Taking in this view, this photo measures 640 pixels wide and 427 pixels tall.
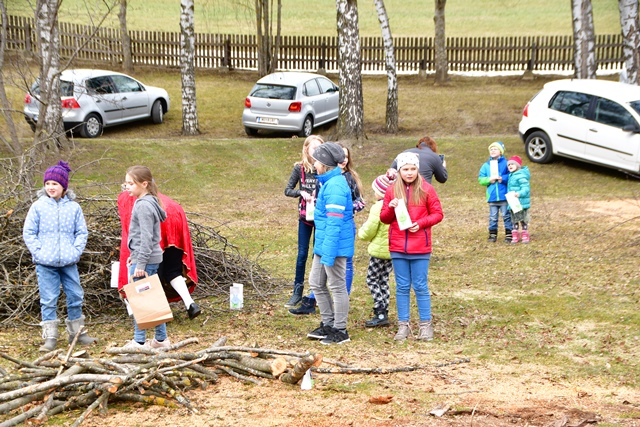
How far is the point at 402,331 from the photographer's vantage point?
7699 millimetres

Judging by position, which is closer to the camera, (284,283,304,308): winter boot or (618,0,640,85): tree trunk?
(284,283,304,308): winter boot

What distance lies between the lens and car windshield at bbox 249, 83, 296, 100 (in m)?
20.6

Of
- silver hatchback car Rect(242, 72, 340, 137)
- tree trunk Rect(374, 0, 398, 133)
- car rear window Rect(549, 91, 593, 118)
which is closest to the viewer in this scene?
car rear window Rect(549, 91, 593, 118)

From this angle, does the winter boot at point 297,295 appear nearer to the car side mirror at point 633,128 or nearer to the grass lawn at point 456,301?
the grass lawn at point 456,301

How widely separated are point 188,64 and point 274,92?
2293 millimetres

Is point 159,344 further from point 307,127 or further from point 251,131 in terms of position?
point 251,131

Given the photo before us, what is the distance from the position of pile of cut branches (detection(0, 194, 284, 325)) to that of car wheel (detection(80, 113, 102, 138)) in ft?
36.4

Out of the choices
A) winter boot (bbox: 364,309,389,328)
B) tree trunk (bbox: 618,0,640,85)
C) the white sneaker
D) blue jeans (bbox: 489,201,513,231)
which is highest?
tree trunk (bbox: 618,0,640,85)

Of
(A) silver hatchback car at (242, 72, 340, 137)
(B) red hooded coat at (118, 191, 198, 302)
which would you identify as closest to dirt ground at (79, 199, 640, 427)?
(B) red hooded coat at (118, 191, 198, 302)

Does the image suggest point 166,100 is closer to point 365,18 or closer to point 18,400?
point 18,400

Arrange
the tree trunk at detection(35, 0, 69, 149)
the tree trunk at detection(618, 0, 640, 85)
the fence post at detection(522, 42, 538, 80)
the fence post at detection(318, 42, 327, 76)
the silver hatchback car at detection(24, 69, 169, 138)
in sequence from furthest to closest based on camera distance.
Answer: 1. the fence post at detection(318, 42, 327, 76)
2. the fence post at detection(522, 42, 538, 80)
3. the silver hatchback car at detection(24, 69, 169, 138)
4. the tree trunk at detection(618, 0, 640, 85)
5. the tree trunk at detection(35, 0, 69, 149)

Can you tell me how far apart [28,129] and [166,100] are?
430cm

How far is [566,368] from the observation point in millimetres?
6906

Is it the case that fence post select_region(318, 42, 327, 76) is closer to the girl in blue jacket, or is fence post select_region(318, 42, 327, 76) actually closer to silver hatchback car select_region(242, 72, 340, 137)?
silver hatchback car select_region(242, 72, 340, 137)
